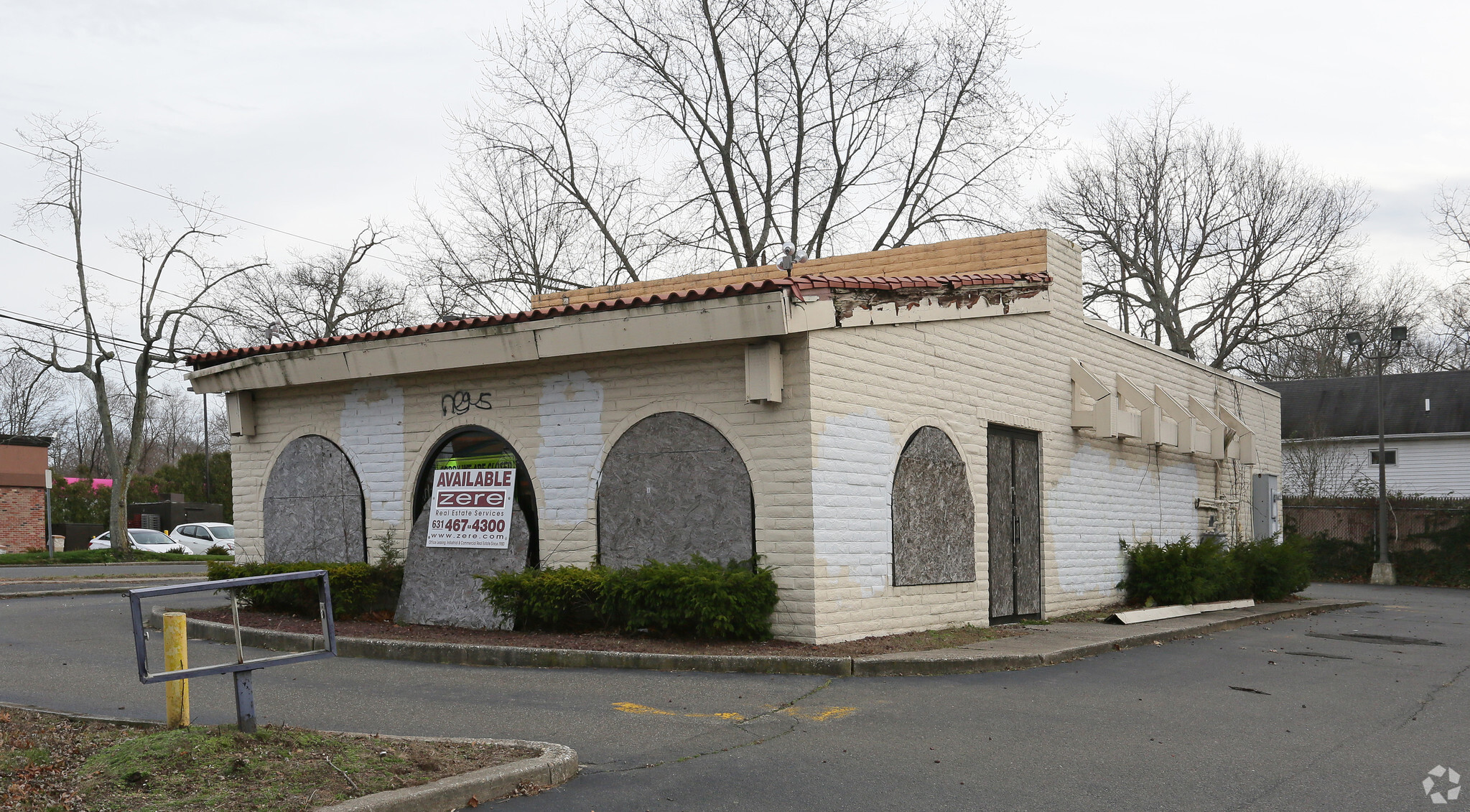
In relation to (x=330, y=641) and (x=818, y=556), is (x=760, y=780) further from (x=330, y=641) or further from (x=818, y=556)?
(x=818, y=556)

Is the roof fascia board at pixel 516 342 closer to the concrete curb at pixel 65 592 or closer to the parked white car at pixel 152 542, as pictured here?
the concrete curb at pixel 65 592

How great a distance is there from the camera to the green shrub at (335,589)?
43.1 feet

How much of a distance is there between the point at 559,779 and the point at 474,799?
608mm

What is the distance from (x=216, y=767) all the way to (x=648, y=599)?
5748 millimetres

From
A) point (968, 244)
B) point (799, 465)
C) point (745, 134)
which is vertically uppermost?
point (745, 134)

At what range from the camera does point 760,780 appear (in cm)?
651

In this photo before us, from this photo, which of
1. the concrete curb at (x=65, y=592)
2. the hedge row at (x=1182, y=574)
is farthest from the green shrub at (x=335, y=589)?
the hedge row at (x=1182, y=574)

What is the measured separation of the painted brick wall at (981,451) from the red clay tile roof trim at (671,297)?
504 millimetres

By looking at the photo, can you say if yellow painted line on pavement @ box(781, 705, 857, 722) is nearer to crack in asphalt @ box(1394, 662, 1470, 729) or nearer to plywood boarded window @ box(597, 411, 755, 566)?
plywood boarded window @ box(597, 411, 755, 566)

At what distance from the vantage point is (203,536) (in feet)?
136

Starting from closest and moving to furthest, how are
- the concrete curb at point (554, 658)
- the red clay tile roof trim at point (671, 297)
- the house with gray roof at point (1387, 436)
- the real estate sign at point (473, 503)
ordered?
the concrete curb at point (554, 658), the red clay tile roof trim at point (671, 297), the real estate sign at point (473, 503), the house with gray roof at point (1387, 436)

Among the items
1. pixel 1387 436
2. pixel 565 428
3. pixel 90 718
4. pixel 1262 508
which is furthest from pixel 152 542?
pixel 1387 436

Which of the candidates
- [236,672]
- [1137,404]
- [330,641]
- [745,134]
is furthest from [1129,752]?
[745,134]

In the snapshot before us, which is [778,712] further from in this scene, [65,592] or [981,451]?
[65,592]
